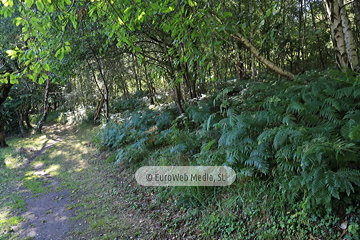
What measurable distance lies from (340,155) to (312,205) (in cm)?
66

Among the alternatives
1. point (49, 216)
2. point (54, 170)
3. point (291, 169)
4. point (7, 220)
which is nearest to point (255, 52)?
point (291, 169)

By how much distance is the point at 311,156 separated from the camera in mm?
2719

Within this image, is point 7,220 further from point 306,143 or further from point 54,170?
point 306,143

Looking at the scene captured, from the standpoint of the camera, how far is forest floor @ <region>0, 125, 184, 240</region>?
389cm

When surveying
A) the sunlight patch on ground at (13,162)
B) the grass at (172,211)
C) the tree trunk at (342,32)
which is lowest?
the grass at (172,211)

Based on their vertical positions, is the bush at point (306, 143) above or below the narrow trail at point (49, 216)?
above

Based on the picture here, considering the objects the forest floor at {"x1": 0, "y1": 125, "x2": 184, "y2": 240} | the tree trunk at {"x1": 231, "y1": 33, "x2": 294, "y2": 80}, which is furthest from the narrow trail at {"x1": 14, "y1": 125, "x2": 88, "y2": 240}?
the tree trunk at {"x1": 231, "y1": 33, "x2": 294, "y2": 80}

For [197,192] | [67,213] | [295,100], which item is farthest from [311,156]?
[67,213]

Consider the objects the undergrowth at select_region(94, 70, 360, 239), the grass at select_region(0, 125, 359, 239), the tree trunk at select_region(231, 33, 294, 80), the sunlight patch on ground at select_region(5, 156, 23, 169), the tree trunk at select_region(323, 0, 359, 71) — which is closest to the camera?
the undergrowth at select_region(94, 70, 360, 239)

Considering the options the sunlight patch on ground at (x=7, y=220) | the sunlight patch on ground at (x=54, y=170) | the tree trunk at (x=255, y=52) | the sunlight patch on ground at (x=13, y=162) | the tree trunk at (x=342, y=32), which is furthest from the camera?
the sunlight patch on ground at (x=13, y=162)

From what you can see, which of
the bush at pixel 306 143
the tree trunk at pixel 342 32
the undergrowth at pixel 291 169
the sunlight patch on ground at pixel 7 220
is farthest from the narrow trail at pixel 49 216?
the tree trunk at pixel 342 32

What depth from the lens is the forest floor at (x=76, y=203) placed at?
3.89m

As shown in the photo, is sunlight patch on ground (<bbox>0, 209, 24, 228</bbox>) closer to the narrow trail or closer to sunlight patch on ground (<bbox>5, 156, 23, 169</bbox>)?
the narrow trail

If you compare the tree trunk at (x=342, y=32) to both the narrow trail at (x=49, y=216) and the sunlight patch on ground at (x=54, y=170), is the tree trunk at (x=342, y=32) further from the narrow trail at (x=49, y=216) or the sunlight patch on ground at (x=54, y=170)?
the sunlight patch on ground at (x=54, y=170)
